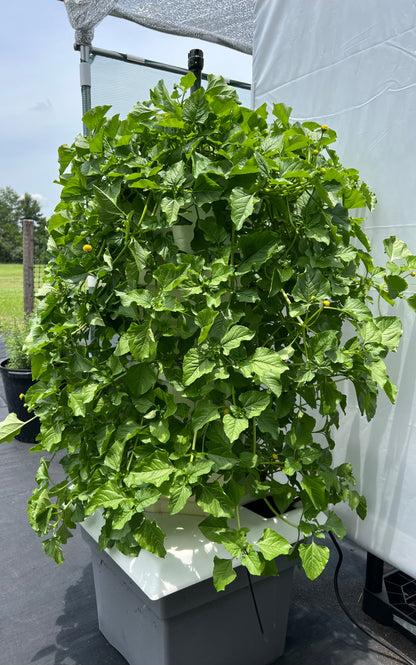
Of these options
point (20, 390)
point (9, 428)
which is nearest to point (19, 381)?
point (20, 390)

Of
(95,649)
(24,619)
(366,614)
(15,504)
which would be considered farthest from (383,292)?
(15,504)

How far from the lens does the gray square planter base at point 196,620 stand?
100cm

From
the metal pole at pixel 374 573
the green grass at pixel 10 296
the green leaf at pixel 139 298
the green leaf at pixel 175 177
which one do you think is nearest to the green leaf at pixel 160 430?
the green leaf at pixel 139 298

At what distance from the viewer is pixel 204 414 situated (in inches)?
34.3

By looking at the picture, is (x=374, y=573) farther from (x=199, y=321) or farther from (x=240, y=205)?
(x=240, y=205)

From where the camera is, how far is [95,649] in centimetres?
126

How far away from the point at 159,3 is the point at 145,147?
6.91 feet

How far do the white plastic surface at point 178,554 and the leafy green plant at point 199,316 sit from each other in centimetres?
5

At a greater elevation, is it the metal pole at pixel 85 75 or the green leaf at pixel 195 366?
the metal pole at pixel 85 75

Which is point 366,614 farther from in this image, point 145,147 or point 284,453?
point 145,147

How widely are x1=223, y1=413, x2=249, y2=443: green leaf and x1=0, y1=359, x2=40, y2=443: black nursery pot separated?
207 centimetres

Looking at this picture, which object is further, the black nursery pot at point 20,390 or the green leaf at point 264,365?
the black nursery pot at point 20,390

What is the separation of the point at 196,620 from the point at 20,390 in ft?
6.55

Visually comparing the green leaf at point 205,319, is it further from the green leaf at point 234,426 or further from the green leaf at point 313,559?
the green leaf at point 313,559
